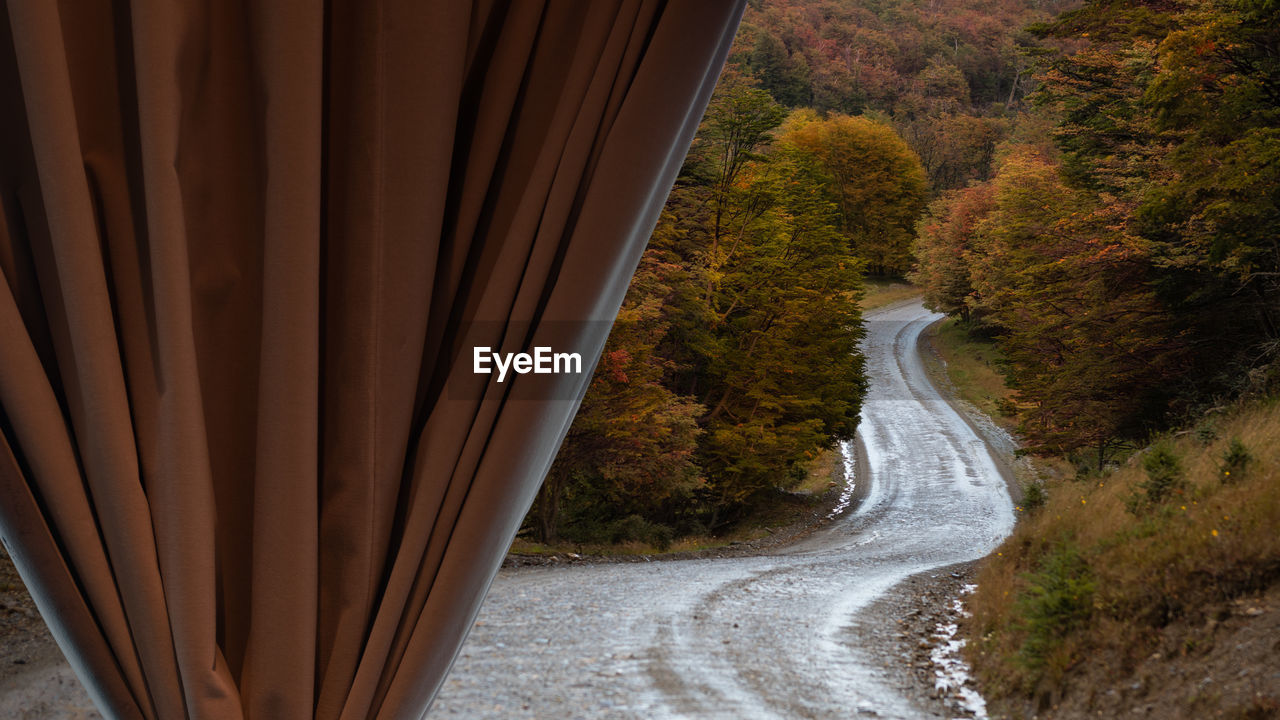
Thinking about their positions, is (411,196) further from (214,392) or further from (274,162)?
(214,392)

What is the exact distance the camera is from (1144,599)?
302 centimetres

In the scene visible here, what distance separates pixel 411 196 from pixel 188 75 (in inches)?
9.8

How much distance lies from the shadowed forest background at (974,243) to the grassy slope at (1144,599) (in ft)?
8.06

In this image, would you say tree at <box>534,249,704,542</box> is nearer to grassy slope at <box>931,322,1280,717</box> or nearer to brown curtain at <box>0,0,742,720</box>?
grassy slope at <box>931,322,1280,717</box>

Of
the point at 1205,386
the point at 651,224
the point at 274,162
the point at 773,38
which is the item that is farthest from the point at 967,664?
the point at 773,38

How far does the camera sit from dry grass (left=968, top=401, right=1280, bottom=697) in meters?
2.85

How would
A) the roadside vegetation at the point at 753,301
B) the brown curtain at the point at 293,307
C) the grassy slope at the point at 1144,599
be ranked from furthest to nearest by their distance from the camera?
the roadside vegetation at the point at 753,301, the grassy slope at the point at 1144,599, the brown curtain at the point at 293,307

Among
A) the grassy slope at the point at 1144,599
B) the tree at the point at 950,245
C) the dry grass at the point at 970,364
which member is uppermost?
the tree at the point at 950,245

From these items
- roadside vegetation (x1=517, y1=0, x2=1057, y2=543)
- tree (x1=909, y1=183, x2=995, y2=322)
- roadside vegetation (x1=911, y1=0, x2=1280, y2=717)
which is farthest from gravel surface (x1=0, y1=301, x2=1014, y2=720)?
tree (x1=909, y1=183, x2=995, y2=322)

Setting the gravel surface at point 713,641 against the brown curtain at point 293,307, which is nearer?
the brown curtain at point 293,307

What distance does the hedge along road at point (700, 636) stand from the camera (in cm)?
355

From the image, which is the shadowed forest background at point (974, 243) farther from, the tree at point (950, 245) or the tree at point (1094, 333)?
the tree at point (950, 245)

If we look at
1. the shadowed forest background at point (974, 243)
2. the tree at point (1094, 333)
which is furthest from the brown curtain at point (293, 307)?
the tree at point (1094, 333)

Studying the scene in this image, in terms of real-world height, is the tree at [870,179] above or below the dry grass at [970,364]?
above
